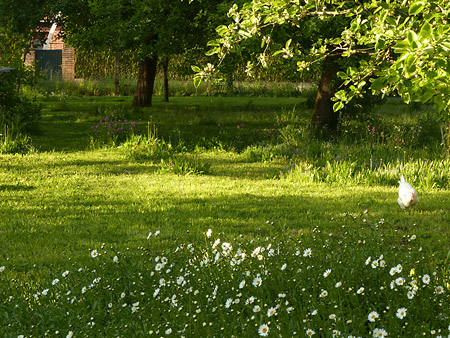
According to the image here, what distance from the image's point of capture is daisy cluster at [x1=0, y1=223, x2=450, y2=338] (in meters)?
3.12

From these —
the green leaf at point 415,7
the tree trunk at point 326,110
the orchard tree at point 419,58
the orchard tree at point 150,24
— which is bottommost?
the tree trunk at point 326,110

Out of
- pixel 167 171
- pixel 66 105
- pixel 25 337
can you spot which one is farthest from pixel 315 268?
pixel 66 105

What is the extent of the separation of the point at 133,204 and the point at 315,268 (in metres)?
3.96

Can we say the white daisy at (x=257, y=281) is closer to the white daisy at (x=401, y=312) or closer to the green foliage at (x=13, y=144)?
the white daisy at (x=401, y=312)

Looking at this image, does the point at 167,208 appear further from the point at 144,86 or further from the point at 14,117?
the point at 144,86

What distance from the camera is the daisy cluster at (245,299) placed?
123 inches

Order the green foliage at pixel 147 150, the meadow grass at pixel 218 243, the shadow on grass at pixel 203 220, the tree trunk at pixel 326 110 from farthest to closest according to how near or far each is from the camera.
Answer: the tree trunk at pixel 326 110
the green foliage at pixel 147 150
the shadow on grass at pixel 203 220
the meadow grass at pixel 218 243

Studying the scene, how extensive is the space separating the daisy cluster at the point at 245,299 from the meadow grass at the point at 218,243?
0.02 m

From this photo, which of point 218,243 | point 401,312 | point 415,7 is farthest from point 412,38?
point 218,243

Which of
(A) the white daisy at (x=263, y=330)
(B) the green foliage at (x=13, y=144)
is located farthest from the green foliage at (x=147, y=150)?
(A) the white daisy at (x=263, y=330)

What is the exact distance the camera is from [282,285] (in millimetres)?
3645

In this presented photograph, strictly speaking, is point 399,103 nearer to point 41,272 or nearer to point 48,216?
point 48,216

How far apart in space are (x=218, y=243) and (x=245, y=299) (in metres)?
0.73

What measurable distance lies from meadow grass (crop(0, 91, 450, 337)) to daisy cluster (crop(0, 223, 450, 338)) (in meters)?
0.02
